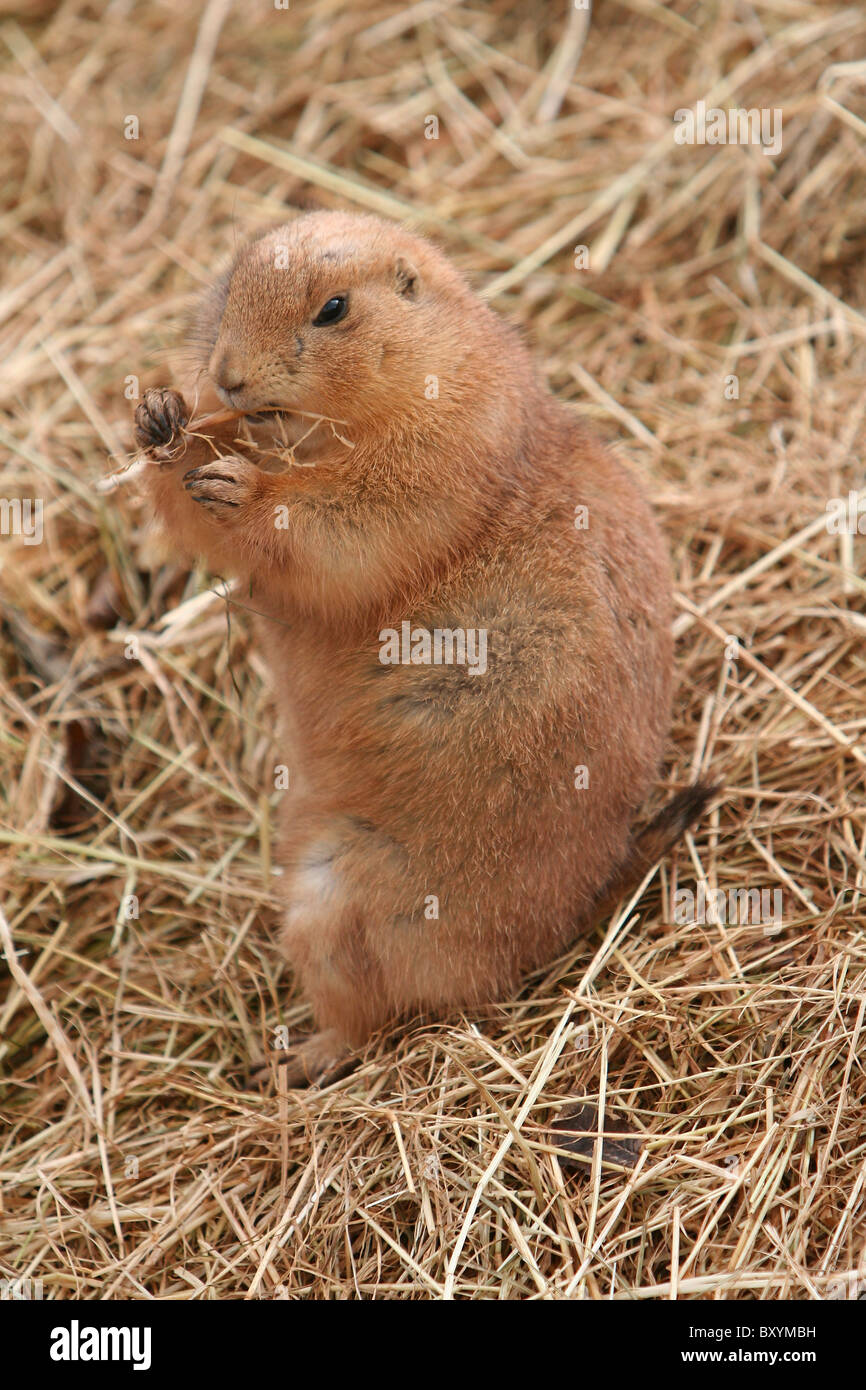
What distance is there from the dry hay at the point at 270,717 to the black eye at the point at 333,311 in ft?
5.30

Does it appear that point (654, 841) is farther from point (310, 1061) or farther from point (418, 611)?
point (310, 1061)

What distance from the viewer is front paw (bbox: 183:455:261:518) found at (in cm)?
427

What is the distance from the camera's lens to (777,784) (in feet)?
16.6

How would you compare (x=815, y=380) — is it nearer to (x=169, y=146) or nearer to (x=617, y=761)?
(x=617, y=761)

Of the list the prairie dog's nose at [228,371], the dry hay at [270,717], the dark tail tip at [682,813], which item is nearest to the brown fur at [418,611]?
the prairie dog's nose at [228,371]

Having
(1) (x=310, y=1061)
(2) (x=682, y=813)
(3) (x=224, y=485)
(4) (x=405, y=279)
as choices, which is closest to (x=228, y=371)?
(3) (x=224, y=485)

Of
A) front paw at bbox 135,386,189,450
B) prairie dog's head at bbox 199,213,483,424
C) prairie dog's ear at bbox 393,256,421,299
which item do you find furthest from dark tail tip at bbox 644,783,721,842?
front paw at bbox 135,386,189,450

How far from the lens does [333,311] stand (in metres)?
4.30

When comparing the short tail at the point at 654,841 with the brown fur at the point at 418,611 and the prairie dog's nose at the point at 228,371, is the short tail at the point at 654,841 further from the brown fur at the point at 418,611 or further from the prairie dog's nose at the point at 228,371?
the prairie dog's nose at the point at 228,371

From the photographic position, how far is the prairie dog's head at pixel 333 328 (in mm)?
4199

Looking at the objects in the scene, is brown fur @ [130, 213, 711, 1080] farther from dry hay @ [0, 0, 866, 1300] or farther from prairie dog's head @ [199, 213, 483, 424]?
dry hay @ [0, 0, 866, 1300]

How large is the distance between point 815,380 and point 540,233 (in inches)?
69.8

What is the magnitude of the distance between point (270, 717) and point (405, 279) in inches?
81.8

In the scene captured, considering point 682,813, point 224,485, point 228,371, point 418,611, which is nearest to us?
point 228,371
